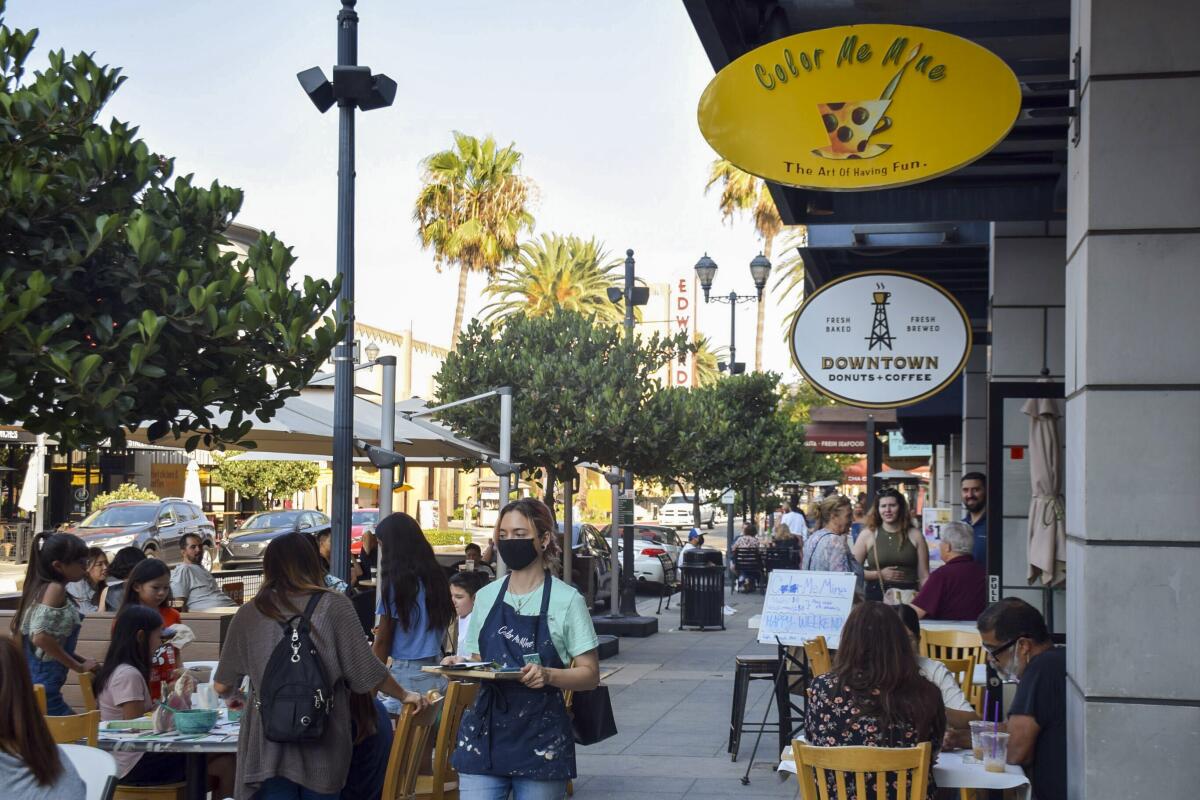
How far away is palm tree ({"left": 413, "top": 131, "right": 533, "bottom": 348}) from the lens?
47.2 meters

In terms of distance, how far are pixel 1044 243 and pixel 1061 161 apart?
166 centimetres

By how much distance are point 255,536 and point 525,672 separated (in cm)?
3006

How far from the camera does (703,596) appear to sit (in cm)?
2169

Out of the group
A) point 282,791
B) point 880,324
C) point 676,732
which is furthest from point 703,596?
point 282,791

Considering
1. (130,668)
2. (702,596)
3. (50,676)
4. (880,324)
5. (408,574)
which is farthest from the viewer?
(702,596)

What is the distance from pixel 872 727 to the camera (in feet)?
17.6

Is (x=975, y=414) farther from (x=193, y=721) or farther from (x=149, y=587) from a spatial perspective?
(x=193, y=721)

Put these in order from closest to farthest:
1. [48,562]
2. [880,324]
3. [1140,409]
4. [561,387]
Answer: [1140,409], [48,562], [880,324], [561,387]

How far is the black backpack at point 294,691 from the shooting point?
5.23m

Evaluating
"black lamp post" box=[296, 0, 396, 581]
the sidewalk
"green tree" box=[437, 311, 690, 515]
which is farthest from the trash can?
"black lamp post" box=[296, 0, 396, 581]

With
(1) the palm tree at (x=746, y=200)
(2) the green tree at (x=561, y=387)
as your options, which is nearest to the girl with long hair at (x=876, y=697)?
(2) the green tree at (x=561, y=387)

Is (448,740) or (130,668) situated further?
(130,668)

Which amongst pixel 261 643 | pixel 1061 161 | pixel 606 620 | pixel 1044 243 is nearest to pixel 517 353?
pixel 606 620

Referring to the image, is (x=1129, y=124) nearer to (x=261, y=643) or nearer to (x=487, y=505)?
(x=261, y=643)
